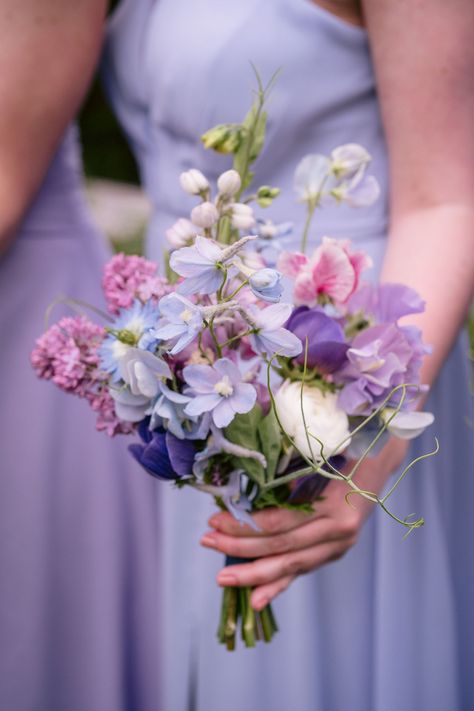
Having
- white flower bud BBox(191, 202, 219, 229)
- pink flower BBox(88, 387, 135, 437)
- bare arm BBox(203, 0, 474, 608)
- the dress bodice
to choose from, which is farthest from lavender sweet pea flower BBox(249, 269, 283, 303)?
the dress bodice

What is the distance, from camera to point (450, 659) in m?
1.20

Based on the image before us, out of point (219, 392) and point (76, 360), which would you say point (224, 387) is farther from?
point (76, 360)

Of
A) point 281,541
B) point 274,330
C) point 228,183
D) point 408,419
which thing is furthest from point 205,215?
point 281,541

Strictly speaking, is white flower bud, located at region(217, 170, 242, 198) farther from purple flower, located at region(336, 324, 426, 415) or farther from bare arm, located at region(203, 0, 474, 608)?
bare arm, located at region(203, 0, 474, 608)

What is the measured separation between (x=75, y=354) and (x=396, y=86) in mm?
536

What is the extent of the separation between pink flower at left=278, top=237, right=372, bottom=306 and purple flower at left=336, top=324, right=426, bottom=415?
1.9 inches

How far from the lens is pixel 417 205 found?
3.62 feet

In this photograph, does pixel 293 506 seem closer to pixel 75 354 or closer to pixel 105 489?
pixel 75 354

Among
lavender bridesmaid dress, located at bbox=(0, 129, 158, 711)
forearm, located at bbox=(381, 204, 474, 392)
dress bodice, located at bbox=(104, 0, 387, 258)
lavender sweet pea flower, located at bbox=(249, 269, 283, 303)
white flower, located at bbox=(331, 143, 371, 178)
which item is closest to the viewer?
lavender sweet pea flower, located at bbox=(249, 269, 283, 303)

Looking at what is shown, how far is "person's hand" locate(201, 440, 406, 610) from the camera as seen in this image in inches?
37.6

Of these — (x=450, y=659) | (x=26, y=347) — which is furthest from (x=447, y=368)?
(x=26, y=347)

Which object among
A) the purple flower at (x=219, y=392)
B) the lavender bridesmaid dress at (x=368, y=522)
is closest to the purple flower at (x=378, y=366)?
the purple flower at (x=219, y=392)

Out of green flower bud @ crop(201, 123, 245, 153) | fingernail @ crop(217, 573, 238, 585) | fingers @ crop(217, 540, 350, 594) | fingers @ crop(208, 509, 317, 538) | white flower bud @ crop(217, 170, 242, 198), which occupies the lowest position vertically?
fingernail @ crop(217, 573, 238, 585)

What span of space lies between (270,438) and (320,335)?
111 millimetres
